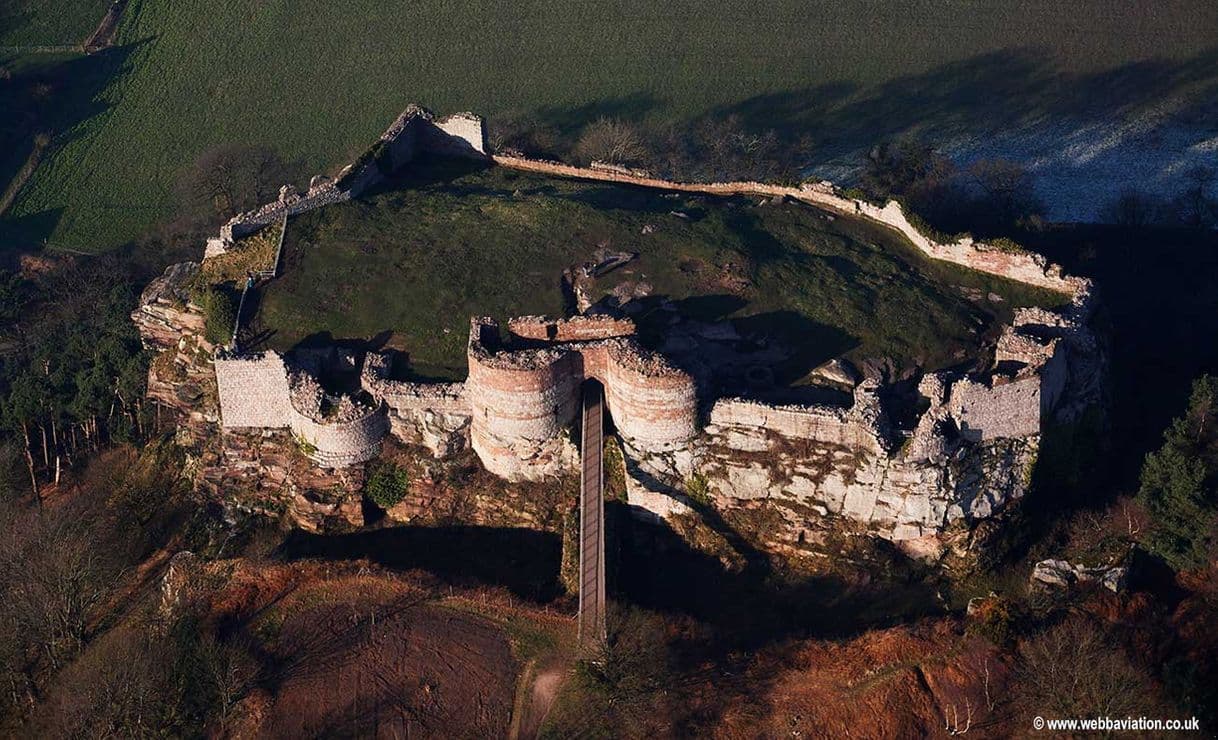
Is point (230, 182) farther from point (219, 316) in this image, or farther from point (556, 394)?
point (556, 394)

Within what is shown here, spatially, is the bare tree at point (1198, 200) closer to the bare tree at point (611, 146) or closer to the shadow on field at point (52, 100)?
the bare tree at point (611, 146)

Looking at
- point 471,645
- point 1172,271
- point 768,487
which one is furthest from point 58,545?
point 1172,271

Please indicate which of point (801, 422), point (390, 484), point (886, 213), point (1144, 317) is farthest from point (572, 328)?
point (1144, 317)

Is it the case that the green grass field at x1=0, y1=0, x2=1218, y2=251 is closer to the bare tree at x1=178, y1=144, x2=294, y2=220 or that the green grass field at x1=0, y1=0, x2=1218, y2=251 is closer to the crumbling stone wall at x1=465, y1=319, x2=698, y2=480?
the bare tree at x1=178, y1=144, x2=294, y2=220

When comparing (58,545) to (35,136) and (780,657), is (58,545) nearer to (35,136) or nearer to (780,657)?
(780,657)

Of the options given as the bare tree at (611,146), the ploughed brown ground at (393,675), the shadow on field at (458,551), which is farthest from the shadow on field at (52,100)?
the ploughed brown ground at (393,675)

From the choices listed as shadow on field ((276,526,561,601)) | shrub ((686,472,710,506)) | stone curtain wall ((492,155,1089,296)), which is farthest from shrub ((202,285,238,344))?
shrub ((686,472,710,506))
